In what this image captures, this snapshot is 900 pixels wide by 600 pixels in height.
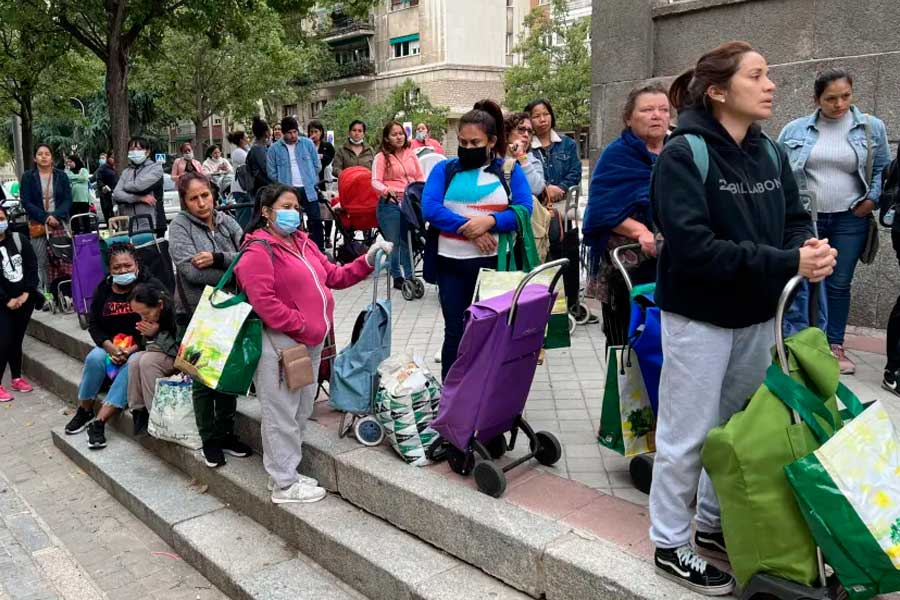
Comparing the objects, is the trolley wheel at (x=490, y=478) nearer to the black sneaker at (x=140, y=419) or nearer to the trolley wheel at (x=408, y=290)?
the black sneaker at (x=140, y=419)

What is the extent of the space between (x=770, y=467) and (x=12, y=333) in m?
6.94

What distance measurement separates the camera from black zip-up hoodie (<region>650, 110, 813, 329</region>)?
2.55 meters

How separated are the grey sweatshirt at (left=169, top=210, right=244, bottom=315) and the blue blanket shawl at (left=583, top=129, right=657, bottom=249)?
238 cm

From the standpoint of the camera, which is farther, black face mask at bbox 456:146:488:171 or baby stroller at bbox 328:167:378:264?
baby stroller at bbox 328:167:378:264

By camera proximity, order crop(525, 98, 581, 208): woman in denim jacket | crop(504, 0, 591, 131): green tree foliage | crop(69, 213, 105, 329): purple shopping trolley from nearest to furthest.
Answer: crop(525, 98, 581, 208): woman in denim jacket → crop(69, 213, 105, 329): purple shopping trolley → crop(504, 0, 591, 131): green tree foliage

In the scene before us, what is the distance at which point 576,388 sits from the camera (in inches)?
212

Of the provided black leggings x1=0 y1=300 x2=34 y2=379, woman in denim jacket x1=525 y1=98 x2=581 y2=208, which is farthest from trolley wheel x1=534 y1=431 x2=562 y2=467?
black leggings x1=0 y1=300 x2=34 y2=379

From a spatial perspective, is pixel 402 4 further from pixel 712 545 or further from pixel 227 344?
pixel 712 545

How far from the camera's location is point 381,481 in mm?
3961

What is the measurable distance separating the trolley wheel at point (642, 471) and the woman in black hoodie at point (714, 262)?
77 centimetres

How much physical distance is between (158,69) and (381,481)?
32959 millimetres

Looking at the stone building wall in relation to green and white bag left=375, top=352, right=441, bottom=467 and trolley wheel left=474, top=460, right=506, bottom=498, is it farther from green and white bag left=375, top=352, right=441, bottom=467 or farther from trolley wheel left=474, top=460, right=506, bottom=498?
trolley wheel left=474, top=460, right=506, bottom=498

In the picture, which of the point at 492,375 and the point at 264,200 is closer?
the point at 492,375

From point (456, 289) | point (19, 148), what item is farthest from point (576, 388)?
point (19, 148)
